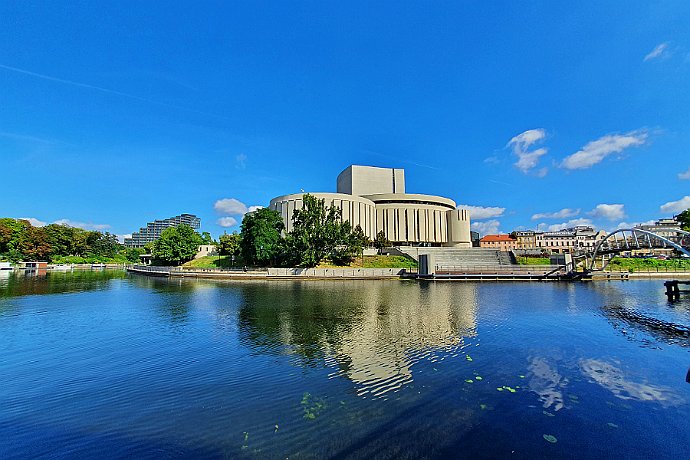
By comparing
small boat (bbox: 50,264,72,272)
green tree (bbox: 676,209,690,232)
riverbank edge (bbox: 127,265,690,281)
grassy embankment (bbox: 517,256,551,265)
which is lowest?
riverbank edge (bbox: 127,265,690,281)

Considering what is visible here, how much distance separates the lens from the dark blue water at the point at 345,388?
7477 mm

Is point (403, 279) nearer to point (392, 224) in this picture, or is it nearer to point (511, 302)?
point (511, 302)

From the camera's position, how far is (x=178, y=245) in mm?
85375

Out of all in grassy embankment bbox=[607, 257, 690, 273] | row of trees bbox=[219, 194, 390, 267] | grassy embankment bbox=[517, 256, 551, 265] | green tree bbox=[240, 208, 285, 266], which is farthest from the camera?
grassy embankment bbox=[517, 256, 551, 265]

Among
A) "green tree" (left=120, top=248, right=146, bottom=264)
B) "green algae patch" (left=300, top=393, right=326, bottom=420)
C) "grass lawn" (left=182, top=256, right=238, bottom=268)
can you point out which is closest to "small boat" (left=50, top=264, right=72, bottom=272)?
"green tree" (left=120, top=248, right=146, bottom=264)

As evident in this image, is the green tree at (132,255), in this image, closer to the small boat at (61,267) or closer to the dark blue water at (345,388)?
the small boat at (61,267)

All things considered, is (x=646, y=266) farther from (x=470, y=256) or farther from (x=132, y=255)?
(x=132, y=255)

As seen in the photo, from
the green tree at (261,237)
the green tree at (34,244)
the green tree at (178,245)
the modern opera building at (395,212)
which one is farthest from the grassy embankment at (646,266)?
the green tree at (34,244)

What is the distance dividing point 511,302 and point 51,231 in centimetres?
13485

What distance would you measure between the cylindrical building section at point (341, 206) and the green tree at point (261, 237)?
17988 millimetres

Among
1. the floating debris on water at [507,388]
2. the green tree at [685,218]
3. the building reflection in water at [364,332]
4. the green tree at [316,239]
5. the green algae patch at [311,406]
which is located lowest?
the floating debris on water at [507,388]

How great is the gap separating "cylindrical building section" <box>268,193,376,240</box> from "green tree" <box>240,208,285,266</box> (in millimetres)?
17988

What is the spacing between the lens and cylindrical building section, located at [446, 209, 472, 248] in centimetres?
11206

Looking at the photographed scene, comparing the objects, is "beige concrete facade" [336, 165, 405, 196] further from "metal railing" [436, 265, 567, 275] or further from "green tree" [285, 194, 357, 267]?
"metal railing" [436, 265, 567, 275]
